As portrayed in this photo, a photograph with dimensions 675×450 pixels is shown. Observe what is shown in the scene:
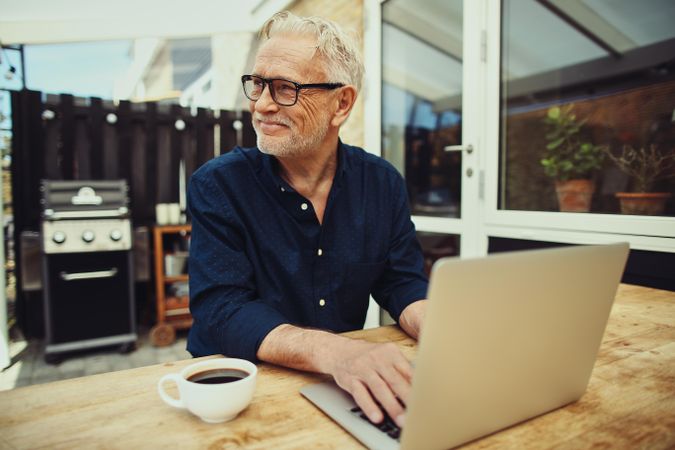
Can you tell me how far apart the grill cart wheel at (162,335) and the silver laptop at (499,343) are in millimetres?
3020

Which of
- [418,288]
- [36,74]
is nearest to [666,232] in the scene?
[418,288]

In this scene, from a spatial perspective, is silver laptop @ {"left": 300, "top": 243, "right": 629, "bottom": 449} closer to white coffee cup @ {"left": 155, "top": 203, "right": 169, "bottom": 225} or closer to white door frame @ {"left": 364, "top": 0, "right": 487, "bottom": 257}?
white door frame @ {"left": 364, "top": 0, "right": 487, "bottom": 257}

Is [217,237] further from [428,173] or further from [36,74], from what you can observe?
[36,74]

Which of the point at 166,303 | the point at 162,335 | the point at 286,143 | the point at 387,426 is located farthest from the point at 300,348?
the point at 166,303

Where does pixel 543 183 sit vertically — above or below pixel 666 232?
above

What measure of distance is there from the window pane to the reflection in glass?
1.15 feet

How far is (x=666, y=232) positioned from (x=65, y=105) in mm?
3883

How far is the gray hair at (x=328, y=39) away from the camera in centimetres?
129

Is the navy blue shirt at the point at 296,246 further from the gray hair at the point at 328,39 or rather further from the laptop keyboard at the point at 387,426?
the laptop keyboard at the point at 387,426

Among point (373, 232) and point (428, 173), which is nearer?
point (373, 232)

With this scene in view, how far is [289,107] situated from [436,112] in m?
1.98

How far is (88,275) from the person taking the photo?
9.80ft

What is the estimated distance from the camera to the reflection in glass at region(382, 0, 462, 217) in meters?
2.85

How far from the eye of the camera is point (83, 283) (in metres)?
2.98
